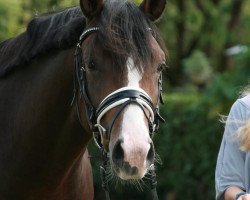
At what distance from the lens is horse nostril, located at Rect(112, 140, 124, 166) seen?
11.8 ft

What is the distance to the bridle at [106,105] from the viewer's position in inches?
147

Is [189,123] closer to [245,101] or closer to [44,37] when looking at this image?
[44,37]

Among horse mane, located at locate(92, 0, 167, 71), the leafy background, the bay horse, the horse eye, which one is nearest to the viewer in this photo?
the bay horse

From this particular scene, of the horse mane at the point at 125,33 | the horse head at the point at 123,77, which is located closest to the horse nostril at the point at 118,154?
the horse head at the point at 123,77

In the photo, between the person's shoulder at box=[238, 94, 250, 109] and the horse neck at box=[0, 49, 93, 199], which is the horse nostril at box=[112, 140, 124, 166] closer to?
the person's shoulder at box=[238, 94, 250, 109]

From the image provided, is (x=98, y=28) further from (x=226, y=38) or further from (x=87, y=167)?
(x=226, y=38)

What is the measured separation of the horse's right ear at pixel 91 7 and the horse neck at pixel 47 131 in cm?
33

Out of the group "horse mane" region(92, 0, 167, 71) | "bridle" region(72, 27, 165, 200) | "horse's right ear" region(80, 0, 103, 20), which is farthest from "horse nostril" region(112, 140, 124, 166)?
"horse's right ear" region(80, 0, 103, 20)

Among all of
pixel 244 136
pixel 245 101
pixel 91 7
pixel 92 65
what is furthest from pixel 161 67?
pixel 244 136

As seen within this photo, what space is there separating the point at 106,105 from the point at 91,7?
65 cm

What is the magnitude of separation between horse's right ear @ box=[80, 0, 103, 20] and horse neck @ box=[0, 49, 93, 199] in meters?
0.33

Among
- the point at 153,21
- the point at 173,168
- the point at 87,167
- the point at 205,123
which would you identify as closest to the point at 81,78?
the point at 153,21

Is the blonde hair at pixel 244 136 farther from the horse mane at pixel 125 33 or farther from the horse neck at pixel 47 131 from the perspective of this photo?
the horse neck at pixel 47 131

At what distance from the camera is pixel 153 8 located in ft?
13.7
